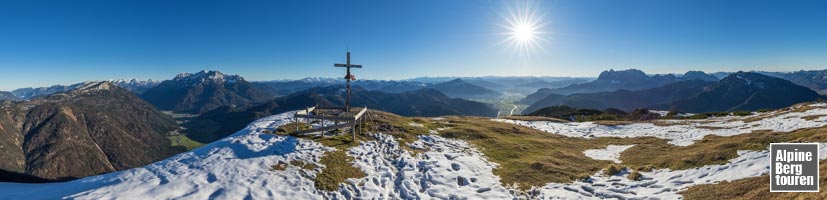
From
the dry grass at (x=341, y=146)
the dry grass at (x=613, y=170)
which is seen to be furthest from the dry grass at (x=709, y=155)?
the dry grass at (x=341, y=146)

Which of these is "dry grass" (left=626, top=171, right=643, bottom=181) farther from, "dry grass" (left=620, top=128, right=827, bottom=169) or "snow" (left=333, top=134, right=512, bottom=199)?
"snow" (left=333, top=134, right=512, bottom=199)

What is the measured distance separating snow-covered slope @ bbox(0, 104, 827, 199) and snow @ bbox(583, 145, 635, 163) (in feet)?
21.9

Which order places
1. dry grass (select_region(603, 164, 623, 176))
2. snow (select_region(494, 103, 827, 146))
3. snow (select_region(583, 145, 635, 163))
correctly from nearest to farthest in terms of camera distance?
1. dry grass (select_region(603, 164, 623, 176))
2. snow (select_region(583, 145, 635, 163))
3. snow (select_region(494, 103, 827, 146))

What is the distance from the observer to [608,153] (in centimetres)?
2747

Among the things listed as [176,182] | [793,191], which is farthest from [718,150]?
[176,182]

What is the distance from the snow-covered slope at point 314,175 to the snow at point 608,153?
667cm

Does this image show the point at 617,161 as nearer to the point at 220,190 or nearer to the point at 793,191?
the point at 793,191

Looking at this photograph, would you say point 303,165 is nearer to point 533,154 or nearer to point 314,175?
point 314,175

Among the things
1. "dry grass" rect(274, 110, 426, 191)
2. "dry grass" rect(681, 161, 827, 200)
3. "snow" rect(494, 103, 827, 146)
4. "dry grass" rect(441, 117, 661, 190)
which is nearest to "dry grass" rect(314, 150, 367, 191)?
"dry grass" rect(274, 110, 426, 191)

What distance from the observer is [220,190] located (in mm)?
15711

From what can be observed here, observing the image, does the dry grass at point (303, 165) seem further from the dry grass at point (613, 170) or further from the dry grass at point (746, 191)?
the dry grass at point (746, 191)

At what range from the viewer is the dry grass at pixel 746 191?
1137 centimetres

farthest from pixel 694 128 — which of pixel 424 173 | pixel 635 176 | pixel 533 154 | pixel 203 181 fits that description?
pixel 203 181

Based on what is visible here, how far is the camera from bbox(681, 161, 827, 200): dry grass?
11367 millimetres
